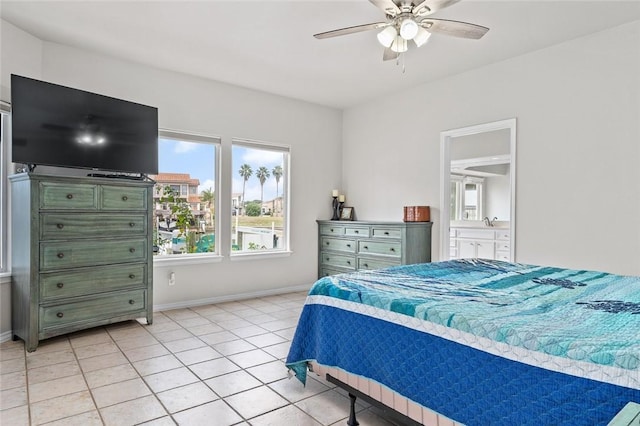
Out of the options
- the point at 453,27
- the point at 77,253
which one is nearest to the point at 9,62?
the point at 77,253

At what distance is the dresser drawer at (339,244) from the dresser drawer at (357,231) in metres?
0.11

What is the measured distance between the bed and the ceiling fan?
61.8 inches

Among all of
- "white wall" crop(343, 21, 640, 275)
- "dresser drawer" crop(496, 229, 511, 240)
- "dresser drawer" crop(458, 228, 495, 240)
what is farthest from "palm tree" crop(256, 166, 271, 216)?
"dresser drawer" crop(496, 229, 511, 240)

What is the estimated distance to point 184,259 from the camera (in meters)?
4.38

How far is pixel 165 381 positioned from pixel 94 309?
1369mm

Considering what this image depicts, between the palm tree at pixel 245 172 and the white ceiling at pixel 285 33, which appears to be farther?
the palm tree at pixel 245 172

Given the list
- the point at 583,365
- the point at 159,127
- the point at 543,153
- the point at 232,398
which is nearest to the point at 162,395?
the point at 232,398

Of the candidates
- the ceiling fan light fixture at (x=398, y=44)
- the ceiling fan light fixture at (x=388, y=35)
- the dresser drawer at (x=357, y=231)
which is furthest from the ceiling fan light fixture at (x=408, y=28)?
the dresser drawer at (x=357, y=231)

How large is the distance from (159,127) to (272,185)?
5.37 ft

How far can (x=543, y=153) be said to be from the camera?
364cm

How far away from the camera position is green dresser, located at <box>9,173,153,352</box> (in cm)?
306

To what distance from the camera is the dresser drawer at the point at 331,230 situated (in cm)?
526

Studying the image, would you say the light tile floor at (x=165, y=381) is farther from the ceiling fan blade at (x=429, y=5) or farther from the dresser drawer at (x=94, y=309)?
the ceiling fan blade at (x=429, y=5)

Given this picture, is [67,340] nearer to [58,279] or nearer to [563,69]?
[58,279]
